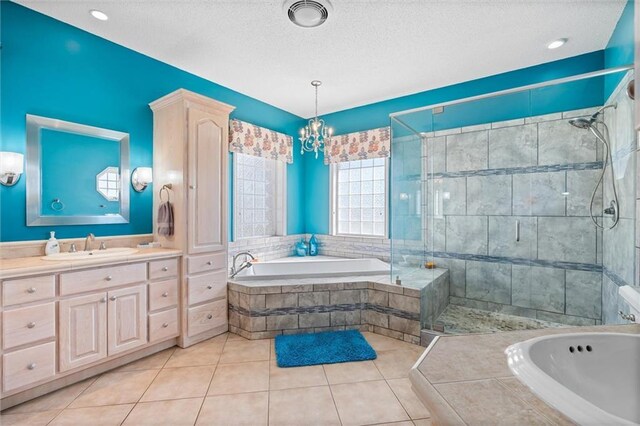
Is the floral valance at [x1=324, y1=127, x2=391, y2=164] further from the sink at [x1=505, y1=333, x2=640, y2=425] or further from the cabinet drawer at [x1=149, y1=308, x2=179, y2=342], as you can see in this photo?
the sink at [x1=505, y1=333, x2=640, y2=425]

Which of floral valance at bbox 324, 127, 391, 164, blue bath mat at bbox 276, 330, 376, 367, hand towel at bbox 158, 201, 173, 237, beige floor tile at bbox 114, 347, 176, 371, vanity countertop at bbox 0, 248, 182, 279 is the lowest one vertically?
beige floor tile at bbox 114, 347, 176, 371


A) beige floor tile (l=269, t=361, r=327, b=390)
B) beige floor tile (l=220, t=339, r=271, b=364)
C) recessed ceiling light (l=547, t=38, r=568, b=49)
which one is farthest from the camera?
recessed ceiling light (l=547, t=38, r=568, b=49)

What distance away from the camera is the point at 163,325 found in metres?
2.64

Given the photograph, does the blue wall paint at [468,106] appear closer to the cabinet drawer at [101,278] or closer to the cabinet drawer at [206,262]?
the cabinet drawer at [206,262]

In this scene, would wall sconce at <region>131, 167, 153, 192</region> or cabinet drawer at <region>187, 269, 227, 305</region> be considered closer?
cabinet drawer at <region>187, 269, 227, 305</region>

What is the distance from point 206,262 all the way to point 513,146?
11.1ft

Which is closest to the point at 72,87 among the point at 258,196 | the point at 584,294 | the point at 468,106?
the point at 258,196

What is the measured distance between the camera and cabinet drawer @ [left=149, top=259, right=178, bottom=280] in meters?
2.57

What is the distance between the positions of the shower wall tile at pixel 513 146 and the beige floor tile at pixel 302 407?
2.87m

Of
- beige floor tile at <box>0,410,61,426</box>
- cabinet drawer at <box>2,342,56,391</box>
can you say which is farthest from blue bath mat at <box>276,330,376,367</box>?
cabinet drawer at <box>2,342,56,391</box>

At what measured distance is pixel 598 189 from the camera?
108 inches

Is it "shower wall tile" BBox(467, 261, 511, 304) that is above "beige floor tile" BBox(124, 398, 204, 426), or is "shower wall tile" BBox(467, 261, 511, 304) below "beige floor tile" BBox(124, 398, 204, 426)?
above

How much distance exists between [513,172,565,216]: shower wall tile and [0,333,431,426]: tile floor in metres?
1.88

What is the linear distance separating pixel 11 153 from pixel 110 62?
115 cm
